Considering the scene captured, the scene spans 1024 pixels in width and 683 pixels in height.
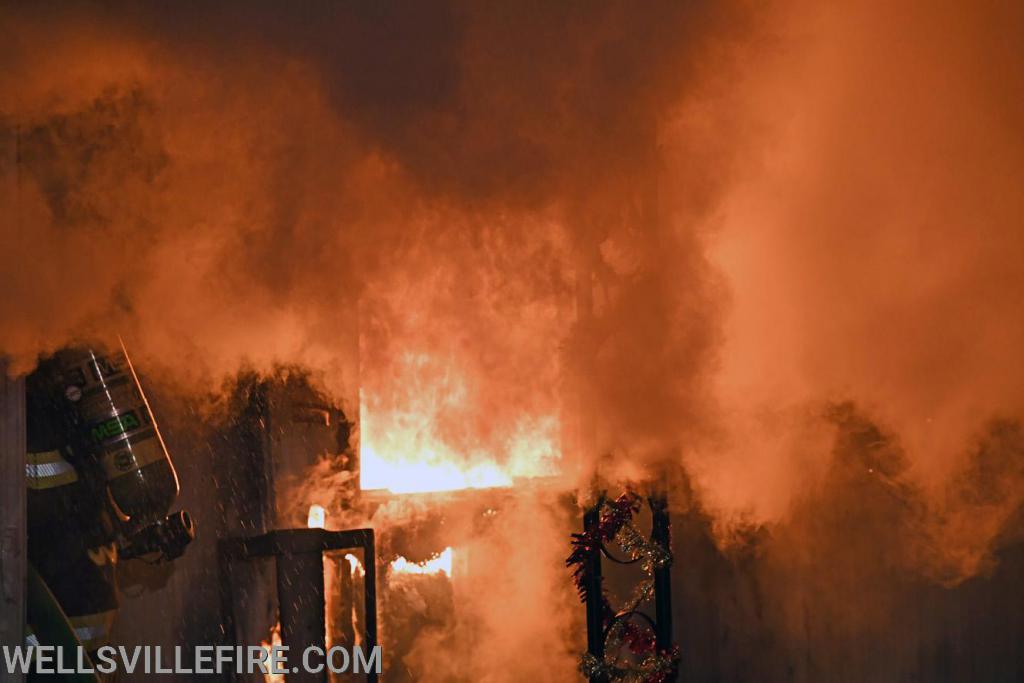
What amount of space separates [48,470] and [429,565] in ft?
5.70

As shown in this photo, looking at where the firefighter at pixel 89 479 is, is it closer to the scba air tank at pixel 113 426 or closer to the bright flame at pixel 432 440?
the scba air tank at pixel 113 426

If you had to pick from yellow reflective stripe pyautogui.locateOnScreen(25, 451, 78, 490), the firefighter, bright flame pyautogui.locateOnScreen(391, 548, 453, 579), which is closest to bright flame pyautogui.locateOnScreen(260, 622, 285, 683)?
bright flame pyautogui.locateOnScreen(391, 548, 453, 579)

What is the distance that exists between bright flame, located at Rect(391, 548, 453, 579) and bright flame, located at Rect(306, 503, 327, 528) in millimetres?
396

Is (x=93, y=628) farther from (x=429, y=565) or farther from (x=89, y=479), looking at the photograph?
(x=429, y=565)

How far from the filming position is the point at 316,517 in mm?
4203

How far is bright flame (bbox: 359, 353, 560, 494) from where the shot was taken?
441cm

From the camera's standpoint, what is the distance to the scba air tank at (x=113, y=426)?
3225 mm

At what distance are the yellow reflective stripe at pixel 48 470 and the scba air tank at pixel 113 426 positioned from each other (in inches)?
3.2

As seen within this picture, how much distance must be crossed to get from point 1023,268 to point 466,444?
2445mm

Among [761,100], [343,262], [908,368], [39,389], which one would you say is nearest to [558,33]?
[761,100]

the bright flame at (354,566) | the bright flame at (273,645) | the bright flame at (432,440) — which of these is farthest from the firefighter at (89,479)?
the bright flame at (432,440)

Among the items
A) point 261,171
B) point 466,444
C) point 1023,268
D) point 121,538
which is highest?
point 261,171

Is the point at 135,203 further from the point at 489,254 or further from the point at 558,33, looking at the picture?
the point at 558,33

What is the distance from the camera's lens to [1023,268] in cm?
431
